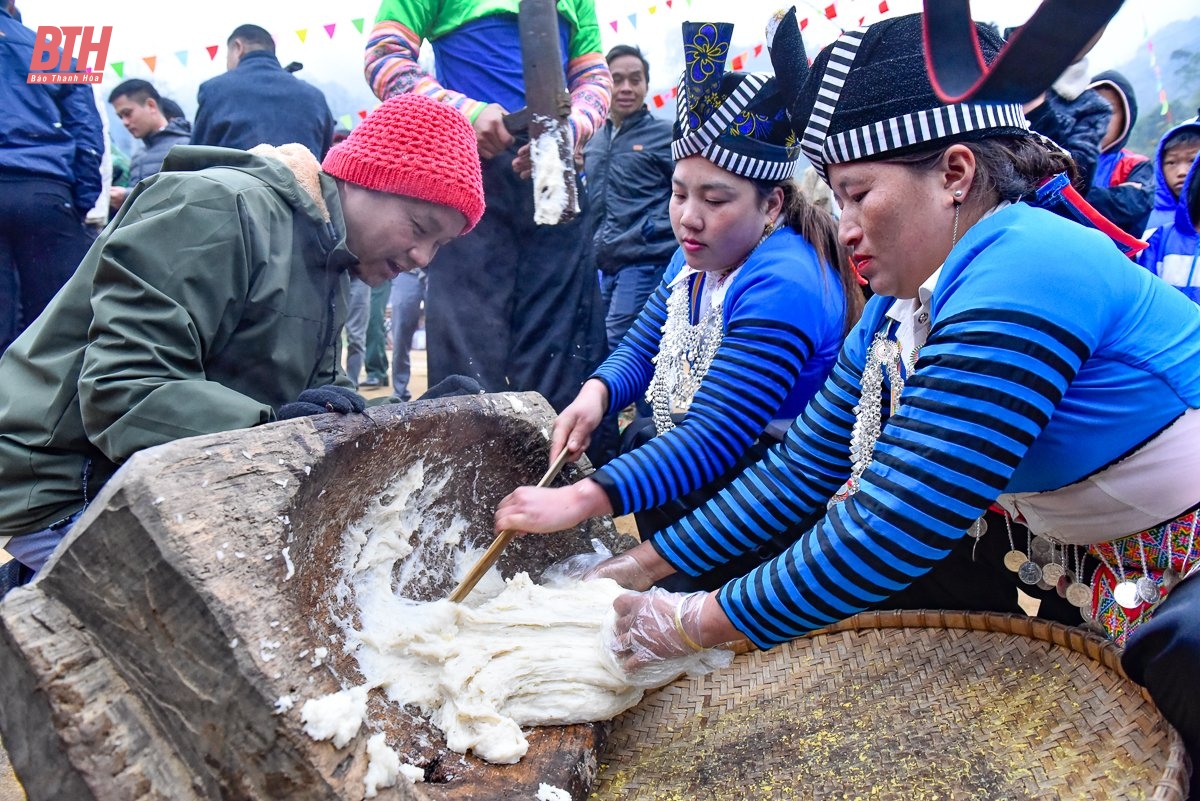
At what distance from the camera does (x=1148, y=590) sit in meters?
1.38

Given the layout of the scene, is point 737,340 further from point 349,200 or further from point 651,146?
point 651,146

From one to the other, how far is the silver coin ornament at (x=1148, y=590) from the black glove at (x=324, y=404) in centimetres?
137

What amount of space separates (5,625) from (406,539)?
0.70 m

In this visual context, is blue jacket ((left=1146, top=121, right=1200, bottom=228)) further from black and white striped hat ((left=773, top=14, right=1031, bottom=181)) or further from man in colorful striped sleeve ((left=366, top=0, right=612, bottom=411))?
black and white striped hat ((left=773, top=14, right=1031, bottom=181))

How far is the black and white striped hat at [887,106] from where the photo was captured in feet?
4.17

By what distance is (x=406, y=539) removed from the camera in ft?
5.44

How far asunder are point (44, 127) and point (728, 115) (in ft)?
9.75

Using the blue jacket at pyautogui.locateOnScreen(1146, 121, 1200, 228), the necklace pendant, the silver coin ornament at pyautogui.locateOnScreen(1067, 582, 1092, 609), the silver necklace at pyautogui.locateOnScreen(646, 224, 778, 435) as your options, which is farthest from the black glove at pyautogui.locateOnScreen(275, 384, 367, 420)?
the blue jacket at pyautogui.locateOnScreen(1146, 121, 1200, 228)

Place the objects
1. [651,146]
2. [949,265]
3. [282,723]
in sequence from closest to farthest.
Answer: [282,723], [949,265], [651,146]

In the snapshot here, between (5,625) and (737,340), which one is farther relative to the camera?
(737,340)

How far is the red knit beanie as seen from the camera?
1919mm

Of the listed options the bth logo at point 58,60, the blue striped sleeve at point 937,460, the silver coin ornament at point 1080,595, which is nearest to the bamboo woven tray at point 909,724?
the silver coin ornament at point 1080,595

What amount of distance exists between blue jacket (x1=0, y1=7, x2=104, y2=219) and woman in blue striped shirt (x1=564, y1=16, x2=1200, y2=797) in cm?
323

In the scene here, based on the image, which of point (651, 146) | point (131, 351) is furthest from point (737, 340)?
point (651, 146)
